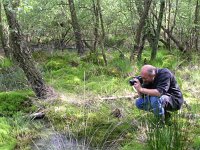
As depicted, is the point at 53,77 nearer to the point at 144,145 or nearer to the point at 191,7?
the point at 144,145

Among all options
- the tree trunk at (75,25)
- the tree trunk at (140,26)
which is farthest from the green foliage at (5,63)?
the tree trunk at (140,26)

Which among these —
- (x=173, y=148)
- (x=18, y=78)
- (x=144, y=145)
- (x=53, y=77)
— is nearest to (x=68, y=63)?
(x=53, y=77)

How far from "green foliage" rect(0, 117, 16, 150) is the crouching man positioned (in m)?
2.00

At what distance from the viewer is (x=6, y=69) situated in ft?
30.5

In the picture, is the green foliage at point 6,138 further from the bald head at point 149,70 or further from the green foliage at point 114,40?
the green foliage at point 114,40

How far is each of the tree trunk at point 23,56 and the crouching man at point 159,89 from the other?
7.80ft

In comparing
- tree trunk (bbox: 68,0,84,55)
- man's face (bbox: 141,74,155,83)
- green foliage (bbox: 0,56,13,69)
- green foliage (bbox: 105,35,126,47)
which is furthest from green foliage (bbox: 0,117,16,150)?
green foliage (bbox: 105,35,126,47)

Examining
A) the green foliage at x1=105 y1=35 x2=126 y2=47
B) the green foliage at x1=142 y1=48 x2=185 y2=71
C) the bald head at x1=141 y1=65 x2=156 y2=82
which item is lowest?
the green foliage at x1=142 y1=48 x2=185 y2=71

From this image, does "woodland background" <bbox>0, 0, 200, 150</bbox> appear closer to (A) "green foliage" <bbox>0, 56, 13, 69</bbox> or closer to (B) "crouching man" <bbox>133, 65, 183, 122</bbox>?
(A) "green foliage" <bbox>0, 56, 13, 69</bbox>

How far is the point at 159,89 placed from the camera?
4668mm

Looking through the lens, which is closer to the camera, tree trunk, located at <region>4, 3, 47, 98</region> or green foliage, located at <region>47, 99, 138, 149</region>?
green foliage, located at <region>47, 99, 138, 149</region>

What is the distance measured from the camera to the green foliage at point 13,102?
6.28 metres

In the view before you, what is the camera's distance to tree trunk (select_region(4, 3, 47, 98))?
585 cm

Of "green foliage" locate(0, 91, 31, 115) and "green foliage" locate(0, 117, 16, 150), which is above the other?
"green foliage" locate(0, 91, 31, 115)
